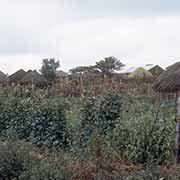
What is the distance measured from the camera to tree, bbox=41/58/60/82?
1075 inches

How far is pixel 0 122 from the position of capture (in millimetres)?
12484

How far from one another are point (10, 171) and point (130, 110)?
396cm

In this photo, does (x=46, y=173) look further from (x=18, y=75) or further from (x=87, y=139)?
(x=18, y=75)

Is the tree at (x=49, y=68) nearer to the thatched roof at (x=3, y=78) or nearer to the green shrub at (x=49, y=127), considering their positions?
the thatched roof at (x=3, y=78)

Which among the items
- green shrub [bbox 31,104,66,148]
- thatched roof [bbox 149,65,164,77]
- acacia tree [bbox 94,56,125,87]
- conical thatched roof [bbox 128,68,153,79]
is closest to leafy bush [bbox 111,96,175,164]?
green shrub [bbox 31,104,66,148]

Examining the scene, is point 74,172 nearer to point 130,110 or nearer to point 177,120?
point 177,120

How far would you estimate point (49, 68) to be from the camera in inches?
1101

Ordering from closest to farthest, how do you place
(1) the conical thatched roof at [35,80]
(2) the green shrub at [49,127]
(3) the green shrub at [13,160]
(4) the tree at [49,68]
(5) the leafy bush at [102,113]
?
(3) the green shrub at [13,160] < (5) the leafy bush at [102,113] < (2) the green shrub at [49,127] < (1) the conical thatched roof at [35,80] < (4) the tree at [49,68]

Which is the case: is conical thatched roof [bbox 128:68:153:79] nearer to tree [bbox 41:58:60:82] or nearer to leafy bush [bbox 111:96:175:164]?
tree [bbox 41:58:60:82]

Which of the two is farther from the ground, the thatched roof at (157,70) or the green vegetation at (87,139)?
the thatched roof at (157,70)

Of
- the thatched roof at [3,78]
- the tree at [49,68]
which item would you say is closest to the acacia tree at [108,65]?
the tree at [49,68]

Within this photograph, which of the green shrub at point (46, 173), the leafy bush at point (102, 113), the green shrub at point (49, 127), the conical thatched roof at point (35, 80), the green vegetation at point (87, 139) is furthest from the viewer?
the conical thatched roof at point (35, 80)

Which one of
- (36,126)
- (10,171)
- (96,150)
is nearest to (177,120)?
(96,150)

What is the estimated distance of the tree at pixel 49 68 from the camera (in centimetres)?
2730
